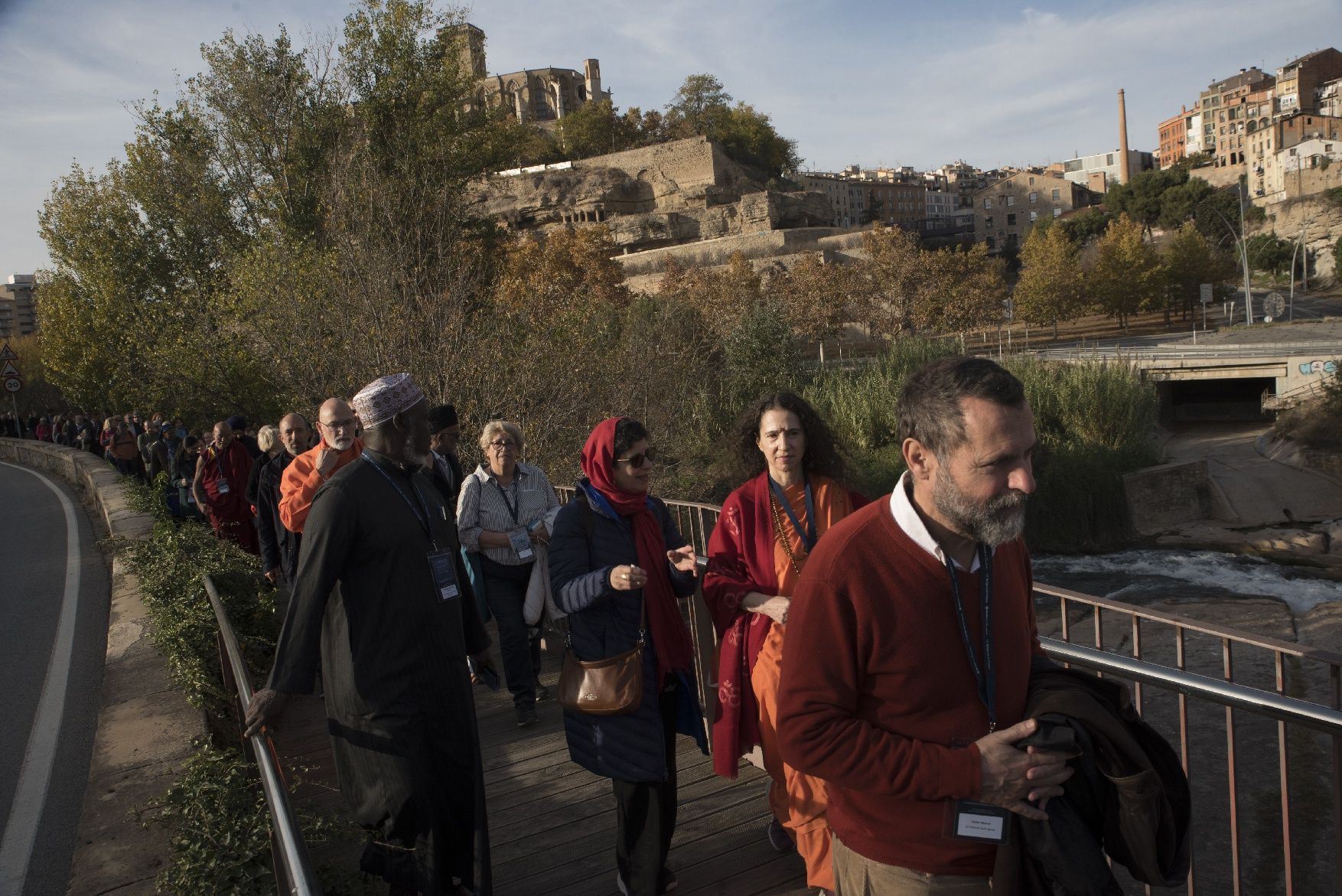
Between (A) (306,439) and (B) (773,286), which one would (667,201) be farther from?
(A) (306,439)

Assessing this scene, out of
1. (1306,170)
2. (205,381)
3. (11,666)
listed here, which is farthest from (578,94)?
(11,666)

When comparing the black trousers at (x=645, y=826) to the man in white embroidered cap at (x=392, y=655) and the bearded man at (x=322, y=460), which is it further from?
the bearded man at (x=322, y=460)

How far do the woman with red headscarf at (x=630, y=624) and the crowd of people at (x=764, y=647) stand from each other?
10mm

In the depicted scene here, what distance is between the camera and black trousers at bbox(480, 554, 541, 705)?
5582mm

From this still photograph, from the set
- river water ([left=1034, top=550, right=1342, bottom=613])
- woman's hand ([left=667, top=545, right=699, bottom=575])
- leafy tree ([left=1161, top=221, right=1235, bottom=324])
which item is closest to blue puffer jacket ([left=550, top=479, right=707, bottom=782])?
woman's hand ([left=667, top=545, right=699, bottom=575])

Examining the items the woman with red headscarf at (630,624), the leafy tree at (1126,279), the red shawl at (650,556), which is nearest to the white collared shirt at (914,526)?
the woman with red headscarf at (630,624)

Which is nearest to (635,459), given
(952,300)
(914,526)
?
(914,526)

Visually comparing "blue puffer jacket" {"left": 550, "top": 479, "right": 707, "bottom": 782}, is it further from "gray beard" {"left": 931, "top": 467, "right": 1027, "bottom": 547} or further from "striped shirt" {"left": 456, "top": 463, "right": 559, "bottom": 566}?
"striped shirt" {"left": 456, "top": 463, "right": 559, "bottom": 566}

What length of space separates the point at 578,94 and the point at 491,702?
11888cm

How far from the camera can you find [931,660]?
75.9 inches

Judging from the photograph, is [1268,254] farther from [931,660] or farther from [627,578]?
[931,660]

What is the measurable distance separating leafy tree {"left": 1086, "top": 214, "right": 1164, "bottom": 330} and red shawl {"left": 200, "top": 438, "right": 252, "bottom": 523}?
54444mm

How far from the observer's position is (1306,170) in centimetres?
8512

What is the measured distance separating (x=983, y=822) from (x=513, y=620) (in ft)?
13.3
